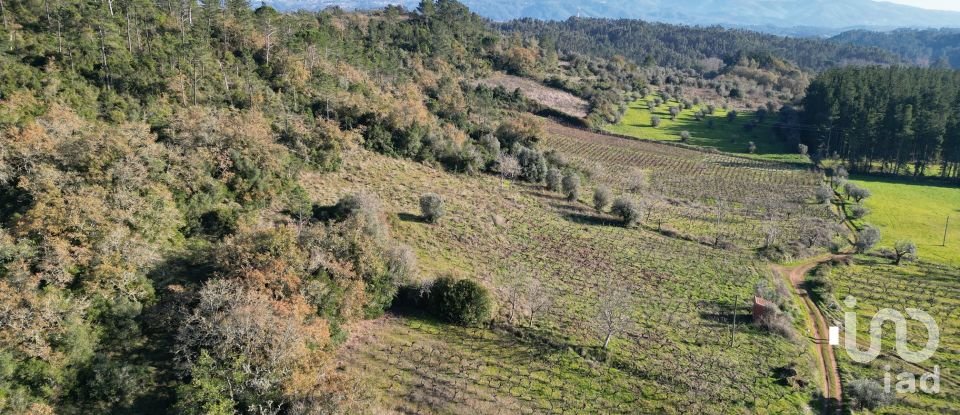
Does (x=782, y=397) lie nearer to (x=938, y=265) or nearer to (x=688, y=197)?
(x=938, y=265)

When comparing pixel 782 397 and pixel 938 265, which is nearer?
pixel 782 397

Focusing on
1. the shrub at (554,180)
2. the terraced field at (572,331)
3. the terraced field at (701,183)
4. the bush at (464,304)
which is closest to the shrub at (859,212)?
the terraced field at (701,183)

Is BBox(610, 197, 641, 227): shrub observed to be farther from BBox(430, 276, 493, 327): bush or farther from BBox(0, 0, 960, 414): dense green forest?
BBox(430, 276, 493, 327): bush

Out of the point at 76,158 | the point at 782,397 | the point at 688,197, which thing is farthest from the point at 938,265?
the point at 76,158

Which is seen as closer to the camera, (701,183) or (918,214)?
(918,214)

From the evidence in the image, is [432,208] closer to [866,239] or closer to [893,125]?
[866,239]

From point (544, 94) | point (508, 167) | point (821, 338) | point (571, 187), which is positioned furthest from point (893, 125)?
point (821, 338)

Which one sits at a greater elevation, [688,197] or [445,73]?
[445,73]
